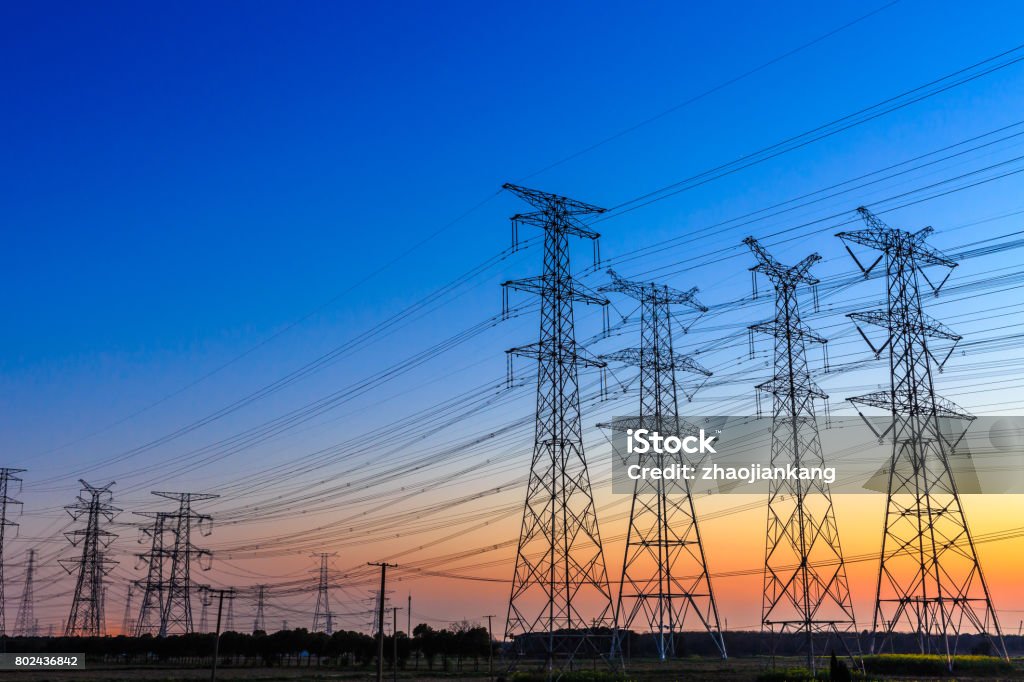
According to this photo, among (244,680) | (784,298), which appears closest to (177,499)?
(244,680)

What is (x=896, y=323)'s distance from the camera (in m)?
55.1

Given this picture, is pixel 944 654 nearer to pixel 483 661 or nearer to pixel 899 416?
pixel 899 416

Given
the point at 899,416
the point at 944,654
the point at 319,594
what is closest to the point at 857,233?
the point at 899,416

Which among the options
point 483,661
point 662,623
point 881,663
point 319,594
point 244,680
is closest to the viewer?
point 881,663

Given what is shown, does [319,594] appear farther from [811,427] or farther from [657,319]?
[811,427]

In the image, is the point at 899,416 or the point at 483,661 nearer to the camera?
the point at 899,416

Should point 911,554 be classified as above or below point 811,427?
below

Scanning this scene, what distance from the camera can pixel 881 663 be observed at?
5472 cm

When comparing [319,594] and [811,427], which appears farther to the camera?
[319,594]

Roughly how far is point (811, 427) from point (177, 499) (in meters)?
76.2

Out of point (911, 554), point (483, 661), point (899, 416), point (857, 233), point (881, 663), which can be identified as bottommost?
point (483, 661)

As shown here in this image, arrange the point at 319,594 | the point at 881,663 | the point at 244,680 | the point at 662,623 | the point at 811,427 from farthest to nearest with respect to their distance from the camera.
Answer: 1. the point at 319,594
2. the point at 244,680
3. the point at 662,623
4. the point at 811,427
5. the point at 881,663

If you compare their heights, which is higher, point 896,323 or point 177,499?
point 896,323

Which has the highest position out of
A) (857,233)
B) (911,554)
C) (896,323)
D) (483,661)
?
(857,233)
